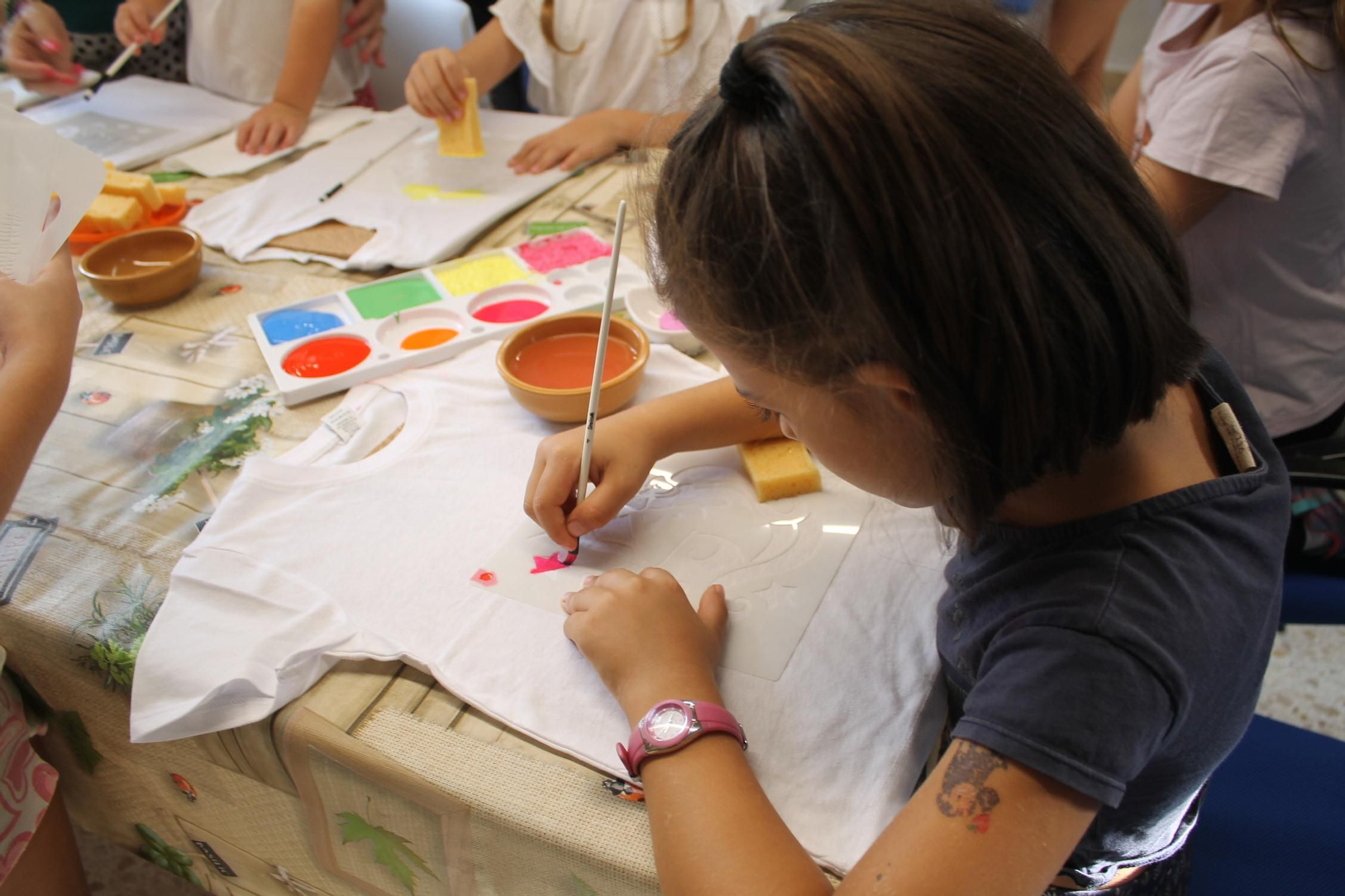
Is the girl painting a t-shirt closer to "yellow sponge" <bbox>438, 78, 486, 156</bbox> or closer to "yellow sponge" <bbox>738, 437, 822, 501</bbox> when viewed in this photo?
"yellow sponge" <bbox>738, 437, 822, 501</bbox>

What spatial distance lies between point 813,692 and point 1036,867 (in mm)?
192

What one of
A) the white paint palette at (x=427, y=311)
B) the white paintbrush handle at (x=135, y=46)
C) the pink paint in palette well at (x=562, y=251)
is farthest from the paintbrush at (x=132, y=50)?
the pink paint in palette well at (x=562, y=251)

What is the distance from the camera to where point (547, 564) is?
0.74 metres

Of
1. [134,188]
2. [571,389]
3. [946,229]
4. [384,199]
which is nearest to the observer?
[946,229]

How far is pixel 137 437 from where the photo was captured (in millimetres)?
894

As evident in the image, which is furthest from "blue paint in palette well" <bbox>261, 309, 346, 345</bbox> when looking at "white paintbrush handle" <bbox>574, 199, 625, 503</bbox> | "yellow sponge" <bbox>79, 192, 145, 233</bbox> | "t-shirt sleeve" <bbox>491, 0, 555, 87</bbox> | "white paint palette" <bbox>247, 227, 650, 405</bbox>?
"t-shirt sleeve" <bbox>491, 0, 555, 87</bbox>

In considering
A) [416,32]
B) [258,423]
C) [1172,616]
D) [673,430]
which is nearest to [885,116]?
[1172,616]

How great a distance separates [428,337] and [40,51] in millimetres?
1297

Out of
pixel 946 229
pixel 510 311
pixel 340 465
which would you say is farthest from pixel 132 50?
pixel 946 229

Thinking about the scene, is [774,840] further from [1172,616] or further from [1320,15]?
[1320,15]

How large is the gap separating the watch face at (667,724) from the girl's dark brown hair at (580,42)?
60.7 inches

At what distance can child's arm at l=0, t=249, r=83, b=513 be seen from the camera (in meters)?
0.69

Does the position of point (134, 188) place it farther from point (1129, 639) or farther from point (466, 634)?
point (1129, 639)

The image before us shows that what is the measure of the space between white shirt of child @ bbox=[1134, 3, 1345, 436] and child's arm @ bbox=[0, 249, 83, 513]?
3.69ft
